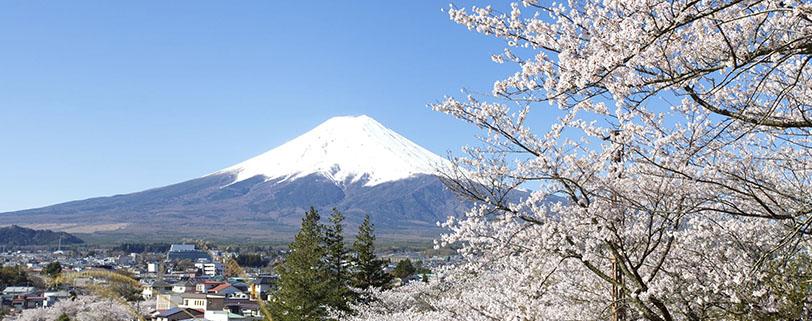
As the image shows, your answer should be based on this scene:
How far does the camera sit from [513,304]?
18.9 feet

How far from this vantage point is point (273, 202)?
155 metres

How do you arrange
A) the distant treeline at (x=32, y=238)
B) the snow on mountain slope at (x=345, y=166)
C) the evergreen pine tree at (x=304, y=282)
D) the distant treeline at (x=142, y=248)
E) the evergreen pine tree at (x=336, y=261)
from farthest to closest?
the snow on mountain slope at (x=345, y=166) < the distant treeline at (x=32, y=238) < the distant treeline at (x=142, y=248) < the evergreen pine tree at (x=336, y=261) < the evergreen pine tree at (x=304, y=282)

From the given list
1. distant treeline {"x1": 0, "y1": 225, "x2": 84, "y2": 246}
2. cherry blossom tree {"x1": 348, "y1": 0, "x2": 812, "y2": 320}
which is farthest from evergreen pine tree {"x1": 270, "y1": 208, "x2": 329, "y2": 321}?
distant treeline {"x1": 0, "y1": 225, "x2": 84, "y2": 246}

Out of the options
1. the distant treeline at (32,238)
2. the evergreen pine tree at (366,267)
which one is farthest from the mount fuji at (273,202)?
the evergreen pine tree at (366,267)

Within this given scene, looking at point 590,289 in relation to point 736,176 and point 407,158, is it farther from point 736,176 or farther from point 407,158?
point 407,158

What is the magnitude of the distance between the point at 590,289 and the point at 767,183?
1.76 metres

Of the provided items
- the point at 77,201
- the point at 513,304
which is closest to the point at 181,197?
the point at 77,201

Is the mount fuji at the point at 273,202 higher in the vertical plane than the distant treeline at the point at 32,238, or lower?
higher

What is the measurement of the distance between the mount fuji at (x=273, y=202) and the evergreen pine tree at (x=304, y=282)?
302 ft

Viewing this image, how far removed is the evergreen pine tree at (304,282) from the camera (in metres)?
19.4

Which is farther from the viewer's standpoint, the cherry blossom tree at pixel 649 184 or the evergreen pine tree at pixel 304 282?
the evergreen pine tree at pixel 304 282

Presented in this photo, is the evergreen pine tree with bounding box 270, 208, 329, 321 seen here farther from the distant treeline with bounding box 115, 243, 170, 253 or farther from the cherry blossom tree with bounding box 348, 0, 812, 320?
the distant treeline with bounding box 115, 243, 170, 253

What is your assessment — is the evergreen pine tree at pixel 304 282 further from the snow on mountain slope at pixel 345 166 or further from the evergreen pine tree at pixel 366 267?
the snow on mountain slope at pixel 345 166

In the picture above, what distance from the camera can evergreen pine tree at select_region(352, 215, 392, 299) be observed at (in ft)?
72.7
